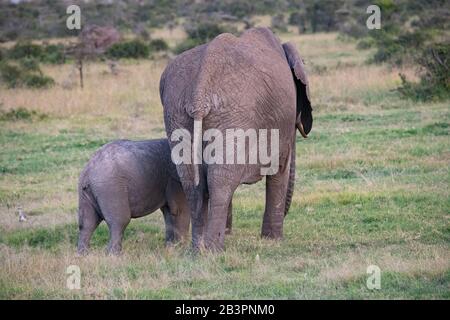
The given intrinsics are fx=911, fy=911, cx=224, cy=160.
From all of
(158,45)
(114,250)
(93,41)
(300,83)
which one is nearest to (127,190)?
(114,250)

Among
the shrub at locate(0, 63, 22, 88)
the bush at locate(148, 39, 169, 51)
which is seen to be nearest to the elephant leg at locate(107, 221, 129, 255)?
the shrub at locate(0, 63, 22, 88)

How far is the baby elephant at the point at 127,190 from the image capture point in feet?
28.7

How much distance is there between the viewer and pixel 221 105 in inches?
322

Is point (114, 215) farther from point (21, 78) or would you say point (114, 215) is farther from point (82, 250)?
point (21, 78)

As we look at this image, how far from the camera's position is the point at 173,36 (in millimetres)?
41281

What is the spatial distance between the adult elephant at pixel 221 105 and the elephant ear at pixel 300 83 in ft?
1.04

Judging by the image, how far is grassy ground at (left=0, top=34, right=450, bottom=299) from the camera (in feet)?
23.6

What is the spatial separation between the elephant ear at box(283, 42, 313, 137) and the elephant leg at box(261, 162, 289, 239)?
0.91m

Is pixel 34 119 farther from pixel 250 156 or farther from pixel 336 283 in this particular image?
pixel 336 283

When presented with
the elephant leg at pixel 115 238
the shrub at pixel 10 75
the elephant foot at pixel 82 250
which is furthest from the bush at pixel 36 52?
the elephant leg at pixel 115 238

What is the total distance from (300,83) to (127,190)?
224 cm

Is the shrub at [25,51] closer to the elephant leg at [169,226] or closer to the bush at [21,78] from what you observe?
the bush at [21,78]

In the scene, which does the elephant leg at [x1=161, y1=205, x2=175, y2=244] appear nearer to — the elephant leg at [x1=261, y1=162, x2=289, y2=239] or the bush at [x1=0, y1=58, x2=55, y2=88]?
the elephant leg at [x1=261, y1=162, x2=289, y2=239]

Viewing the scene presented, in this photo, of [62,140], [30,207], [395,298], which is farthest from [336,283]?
[62,140]
